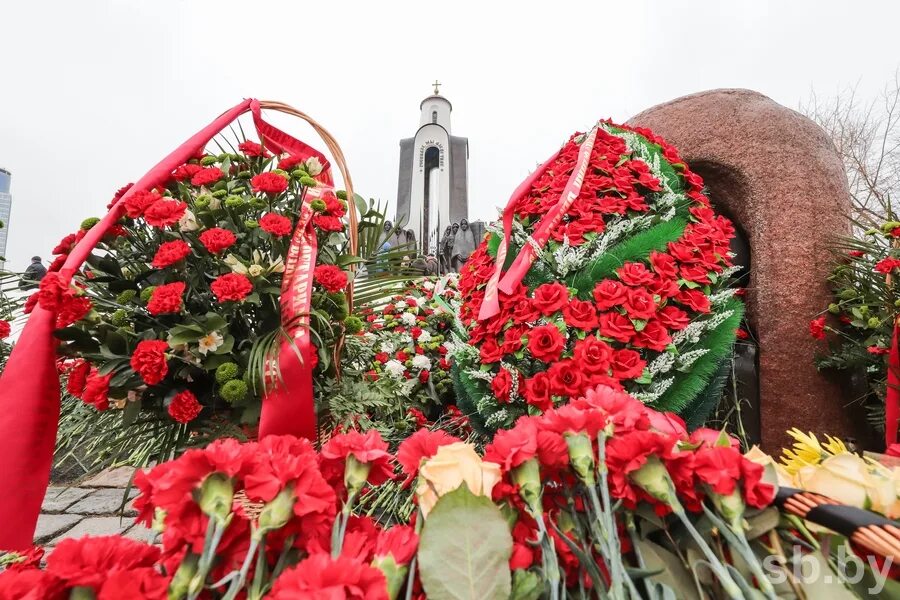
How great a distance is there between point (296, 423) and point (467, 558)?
2.45ft

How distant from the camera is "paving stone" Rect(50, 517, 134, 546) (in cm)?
210

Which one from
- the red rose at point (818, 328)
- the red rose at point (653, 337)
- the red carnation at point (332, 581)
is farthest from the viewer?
the red rose at point (818, 328)

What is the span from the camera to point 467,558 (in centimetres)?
44

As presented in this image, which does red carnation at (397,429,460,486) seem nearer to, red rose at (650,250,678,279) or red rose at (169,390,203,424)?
red rose at (169,390,203,424)

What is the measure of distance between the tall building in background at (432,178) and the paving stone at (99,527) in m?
14.8

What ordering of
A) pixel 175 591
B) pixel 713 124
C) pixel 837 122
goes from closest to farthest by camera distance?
pixel 175 591 → pixel 713 124 → pixel 837 122

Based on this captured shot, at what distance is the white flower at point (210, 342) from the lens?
1.10 meters

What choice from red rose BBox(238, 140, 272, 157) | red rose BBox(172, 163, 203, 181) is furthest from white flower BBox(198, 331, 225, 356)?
red rose BBox(238, 140, 272, 157)

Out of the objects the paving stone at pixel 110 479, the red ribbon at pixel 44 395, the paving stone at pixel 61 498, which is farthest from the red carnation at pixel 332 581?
the paving stone at pixel 110 479

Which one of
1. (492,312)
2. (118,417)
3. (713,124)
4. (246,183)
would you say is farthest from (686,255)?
(118,417)

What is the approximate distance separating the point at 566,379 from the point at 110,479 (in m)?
3.42

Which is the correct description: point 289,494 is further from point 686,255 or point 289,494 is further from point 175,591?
point 686,255

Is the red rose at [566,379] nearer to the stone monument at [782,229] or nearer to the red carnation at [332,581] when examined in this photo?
the red carnation at [332,581]

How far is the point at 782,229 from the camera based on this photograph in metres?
2.00
